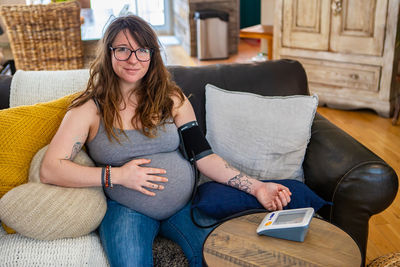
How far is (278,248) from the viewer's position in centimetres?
122

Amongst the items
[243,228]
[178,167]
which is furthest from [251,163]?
[243,228]

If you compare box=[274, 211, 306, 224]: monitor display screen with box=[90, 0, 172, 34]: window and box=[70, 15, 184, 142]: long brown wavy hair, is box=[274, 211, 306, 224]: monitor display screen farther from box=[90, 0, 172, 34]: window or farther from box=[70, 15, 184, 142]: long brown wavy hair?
box=[90, 0, 172, 34]: window

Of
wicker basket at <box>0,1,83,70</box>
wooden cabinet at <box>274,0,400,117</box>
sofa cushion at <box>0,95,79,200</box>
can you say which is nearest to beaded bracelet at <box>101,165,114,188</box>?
sofa cushion at <box>0,95,79,200</box>

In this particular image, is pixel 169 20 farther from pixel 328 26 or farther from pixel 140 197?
pixel 140 197

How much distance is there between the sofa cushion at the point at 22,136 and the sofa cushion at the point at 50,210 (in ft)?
0.24

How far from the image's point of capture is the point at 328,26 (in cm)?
388

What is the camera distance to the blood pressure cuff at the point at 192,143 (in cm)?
166

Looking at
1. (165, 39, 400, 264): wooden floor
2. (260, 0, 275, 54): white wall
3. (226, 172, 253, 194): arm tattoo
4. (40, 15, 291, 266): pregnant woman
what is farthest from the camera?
(260, 0, 275, 54): white wall

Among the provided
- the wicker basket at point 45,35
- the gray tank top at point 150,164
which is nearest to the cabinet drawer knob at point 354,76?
the wicker basket at point 45,35

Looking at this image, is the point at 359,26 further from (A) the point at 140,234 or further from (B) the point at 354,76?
(A) the point at 140,234

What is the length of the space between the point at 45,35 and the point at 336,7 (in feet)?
7.66

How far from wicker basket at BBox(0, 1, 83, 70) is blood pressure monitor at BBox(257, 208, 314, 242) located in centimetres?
254

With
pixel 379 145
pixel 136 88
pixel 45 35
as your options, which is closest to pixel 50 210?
pixel 136 88

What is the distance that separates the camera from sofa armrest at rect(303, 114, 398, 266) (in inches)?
61.0
